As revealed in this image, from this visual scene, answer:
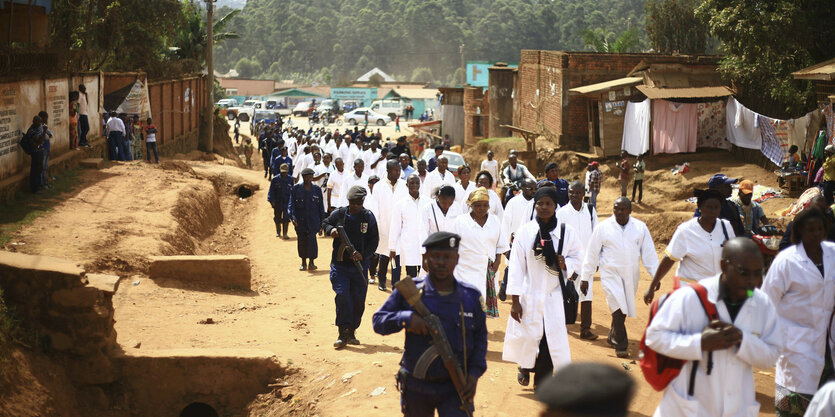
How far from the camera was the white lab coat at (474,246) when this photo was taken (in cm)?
805

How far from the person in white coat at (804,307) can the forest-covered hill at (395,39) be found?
11635cm

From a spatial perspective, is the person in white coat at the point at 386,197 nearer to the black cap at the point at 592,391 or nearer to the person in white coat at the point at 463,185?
the person in white coat at the point at 463,185

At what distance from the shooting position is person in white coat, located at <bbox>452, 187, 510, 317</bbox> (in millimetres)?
8031

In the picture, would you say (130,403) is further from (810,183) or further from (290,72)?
(290,72)

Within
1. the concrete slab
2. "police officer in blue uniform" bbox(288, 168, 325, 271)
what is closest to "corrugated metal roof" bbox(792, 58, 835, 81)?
"police officer in blue uniform" bbox(288, 168, 325, 271)

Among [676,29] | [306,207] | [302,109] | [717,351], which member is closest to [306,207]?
[306,207]

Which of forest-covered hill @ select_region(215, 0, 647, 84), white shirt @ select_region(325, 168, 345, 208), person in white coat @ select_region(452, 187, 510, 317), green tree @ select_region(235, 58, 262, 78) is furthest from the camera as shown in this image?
green tree @ select_region(235, 58, 262, 78)

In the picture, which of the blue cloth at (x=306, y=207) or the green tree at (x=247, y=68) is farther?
the green tree at (x=247, y=68)

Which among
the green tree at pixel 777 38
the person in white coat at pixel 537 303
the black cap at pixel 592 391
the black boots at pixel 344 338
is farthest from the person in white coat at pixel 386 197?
the green tree at pixel 777 38

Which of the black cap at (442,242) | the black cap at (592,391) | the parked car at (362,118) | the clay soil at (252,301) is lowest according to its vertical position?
the clay soil at (252,301)

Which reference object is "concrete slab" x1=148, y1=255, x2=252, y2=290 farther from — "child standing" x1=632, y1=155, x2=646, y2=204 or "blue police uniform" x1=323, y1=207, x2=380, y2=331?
"child standing" x1=632, y1=155, x2=646, y2=204

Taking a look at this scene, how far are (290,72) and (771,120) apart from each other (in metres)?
115

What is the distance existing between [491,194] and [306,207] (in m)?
3.52

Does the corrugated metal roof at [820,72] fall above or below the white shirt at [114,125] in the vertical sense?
above
